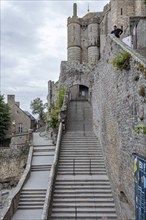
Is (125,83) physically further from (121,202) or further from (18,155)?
(18,155)

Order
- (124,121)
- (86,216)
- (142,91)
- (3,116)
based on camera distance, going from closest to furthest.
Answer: (142,91)
(124,121)
(86,216)
(3,116)

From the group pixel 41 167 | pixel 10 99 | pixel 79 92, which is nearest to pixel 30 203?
pixel 41 167

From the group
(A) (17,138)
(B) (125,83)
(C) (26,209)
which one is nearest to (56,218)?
(C) (26,209)

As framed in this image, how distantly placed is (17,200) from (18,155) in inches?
406

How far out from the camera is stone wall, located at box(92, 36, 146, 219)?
7730mm

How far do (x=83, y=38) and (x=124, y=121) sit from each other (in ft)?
109

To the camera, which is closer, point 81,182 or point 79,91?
point 81,182

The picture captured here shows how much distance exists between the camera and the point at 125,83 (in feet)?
30.5

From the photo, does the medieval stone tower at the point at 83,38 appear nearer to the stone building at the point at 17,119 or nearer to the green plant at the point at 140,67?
the stone building at the point at 17,119

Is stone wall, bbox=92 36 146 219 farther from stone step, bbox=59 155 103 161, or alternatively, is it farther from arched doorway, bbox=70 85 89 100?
arched doorway, bbox=70 85 89 100

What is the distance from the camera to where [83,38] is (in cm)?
4062

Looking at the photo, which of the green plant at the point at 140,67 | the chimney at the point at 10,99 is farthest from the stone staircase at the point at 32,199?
the chimney at the point at 10,99

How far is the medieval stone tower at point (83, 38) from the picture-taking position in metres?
39.3

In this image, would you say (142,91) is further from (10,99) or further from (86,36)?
(86,36)
